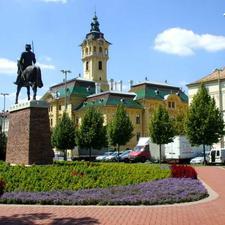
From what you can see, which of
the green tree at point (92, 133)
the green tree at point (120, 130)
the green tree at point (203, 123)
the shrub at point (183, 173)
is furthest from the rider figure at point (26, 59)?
the green tree at point (120, 130)

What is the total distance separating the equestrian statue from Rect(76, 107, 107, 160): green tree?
112 feet

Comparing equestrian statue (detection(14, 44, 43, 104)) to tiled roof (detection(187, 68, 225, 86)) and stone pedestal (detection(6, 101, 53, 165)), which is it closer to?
stone pedestal (detection(6, 101, 53, 165))

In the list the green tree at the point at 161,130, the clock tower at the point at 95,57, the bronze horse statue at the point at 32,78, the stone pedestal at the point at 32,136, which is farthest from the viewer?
the clock tower at the point at 95,57

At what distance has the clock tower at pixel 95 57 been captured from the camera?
112m

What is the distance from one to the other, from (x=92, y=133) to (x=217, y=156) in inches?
841

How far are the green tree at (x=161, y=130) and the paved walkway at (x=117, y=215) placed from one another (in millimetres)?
42457

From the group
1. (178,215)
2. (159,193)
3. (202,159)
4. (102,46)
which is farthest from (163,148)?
(102,46)

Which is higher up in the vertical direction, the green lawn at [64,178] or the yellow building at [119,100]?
the yellow building at [119,100]

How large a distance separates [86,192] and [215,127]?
34653mm

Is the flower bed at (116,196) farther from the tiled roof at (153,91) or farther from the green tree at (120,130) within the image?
the tiled roof at (153,91)

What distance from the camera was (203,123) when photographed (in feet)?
162

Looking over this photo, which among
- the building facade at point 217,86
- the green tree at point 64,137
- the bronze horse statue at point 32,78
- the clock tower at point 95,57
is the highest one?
the clock tower at point 95,57

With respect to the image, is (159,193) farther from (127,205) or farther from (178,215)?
(178,215)

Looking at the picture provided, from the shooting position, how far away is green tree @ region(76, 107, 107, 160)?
65125mm
